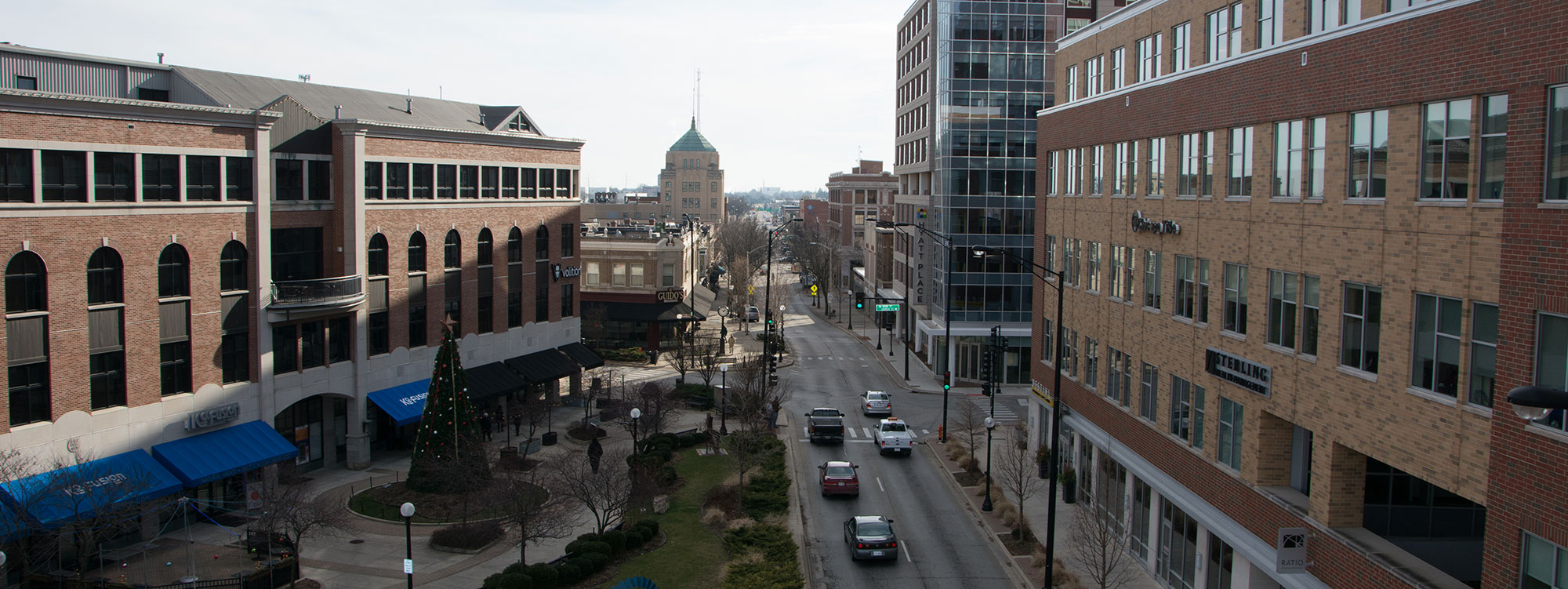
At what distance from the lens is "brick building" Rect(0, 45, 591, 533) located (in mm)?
28688

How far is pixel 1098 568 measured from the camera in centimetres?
2484

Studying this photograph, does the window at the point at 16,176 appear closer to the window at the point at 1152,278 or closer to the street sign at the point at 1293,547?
the window at the point at 1152,278

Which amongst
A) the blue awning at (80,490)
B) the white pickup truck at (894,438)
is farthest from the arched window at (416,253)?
the white pickup truck at (894,438)

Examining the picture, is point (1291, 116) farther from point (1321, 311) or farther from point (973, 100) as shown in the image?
point (973, 100)

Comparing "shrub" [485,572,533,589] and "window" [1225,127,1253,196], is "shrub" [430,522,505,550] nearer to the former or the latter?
"shrub" [485,572,533,589]

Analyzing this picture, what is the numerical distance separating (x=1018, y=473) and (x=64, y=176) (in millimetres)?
28981

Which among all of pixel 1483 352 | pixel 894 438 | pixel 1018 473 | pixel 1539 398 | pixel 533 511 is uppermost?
pixel 1539 398

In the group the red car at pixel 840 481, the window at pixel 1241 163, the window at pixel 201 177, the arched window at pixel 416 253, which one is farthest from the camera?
the arched window at pixel 416 253

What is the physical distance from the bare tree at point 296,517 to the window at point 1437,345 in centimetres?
2417

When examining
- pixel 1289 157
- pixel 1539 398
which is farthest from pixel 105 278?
pixel 1539 398

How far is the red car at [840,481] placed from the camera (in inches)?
1458

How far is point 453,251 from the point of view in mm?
45125

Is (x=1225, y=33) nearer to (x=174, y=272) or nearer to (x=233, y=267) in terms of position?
(x=233, y=267)

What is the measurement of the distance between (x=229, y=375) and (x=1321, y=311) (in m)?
32.0
